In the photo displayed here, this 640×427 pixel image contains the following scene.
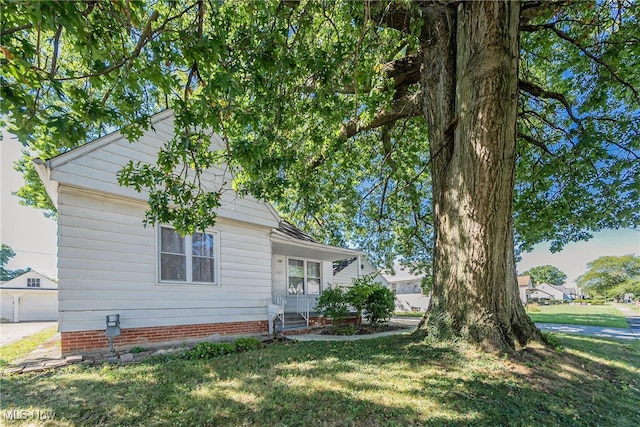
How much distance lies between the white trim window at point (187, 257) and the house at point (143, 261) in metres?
0.02

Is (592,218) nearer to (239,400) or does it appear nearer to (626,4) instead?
(626,4)

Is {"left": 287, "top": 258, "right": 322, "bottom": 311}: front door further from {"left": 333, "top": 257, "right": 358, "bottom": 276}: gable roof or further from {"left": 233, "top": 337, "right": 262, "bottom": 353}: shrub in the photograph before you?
{"left": 333, "top": 257, "right": 358, "bottom": 276}: gable roof

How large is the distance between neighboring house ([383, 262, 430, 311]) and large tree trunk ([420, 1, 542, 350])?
24630 mm

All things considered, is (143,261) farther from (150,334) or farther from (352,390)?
(352,390)

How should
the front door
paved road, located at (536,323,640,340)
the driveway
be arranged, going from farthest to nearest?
the front door → the driveway → paved road, located at (536,323,640,340)

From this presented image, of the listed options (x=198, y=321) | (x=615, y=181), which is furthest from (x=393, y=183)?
(x=198, y=321)

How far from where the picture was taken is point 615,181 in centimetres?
727

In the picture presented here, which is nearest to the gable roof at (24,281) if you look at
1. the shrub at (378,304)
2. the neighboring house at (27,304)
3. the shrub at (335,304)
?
the neighboring house at (27,304)

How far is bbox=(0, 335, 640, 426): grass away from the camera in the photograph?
3.30m

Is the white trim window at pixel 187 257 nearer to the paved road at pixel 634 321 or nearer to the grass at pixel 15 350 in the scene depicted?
the grass at pixel 15 350

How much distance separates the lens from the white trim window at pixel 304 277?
12608mm

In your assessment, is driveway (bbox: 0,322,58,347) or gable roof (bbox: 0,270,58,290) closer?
driveway (bbox: 0,322,58,347)

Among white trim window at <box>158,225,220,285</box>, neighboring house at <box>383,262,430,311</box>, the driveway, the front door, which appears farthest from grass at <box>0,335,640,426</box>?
neighboring house at <box>383,262,430,311</box>

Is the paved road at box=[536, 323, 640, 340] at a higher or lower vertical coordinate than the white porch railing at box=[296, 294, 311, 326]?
lower
